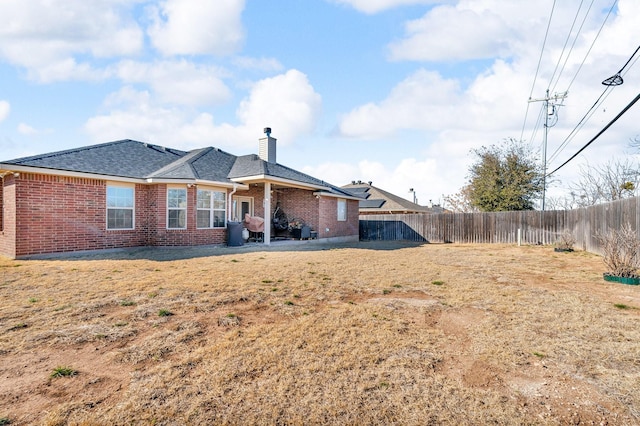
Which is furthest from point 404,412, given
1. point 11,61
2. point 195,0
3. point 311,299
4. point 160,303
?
point 11,61

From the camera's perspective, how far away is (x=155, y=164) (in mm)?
14719

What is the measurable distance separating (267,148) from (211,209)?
227 inches

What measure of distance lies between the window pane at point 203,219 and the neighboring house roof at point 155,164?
135cm

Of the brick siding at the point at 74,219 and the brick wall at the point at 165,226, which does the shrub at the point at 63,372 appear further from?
the brick wall at the point at 165,226

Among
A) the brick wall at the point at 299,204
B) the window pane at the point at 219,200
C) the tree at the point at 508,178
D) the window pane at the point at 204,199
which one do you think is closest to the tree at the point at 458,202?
the tree at the point at 508,178

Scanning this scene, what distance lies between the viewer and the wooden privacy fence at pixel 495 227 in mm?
14641

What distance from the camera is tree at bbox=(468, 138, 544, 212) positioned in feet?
75.7

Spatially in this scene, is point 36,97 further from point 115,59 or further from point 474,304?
point 474,304

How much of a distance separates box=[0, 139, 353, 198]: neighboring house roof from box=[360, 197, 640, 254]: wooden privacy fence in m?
6.41

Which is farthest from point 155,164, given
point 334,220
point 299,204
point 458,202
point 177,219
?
point 458,202

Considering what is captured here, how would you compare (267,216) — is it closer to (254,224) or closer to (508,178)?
(254,224)

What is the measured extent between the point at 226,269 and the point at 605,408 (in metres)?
7.62

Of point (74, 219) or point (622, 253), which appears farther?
point (74, 219)

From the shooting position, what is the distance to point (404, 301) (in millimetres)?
5938
